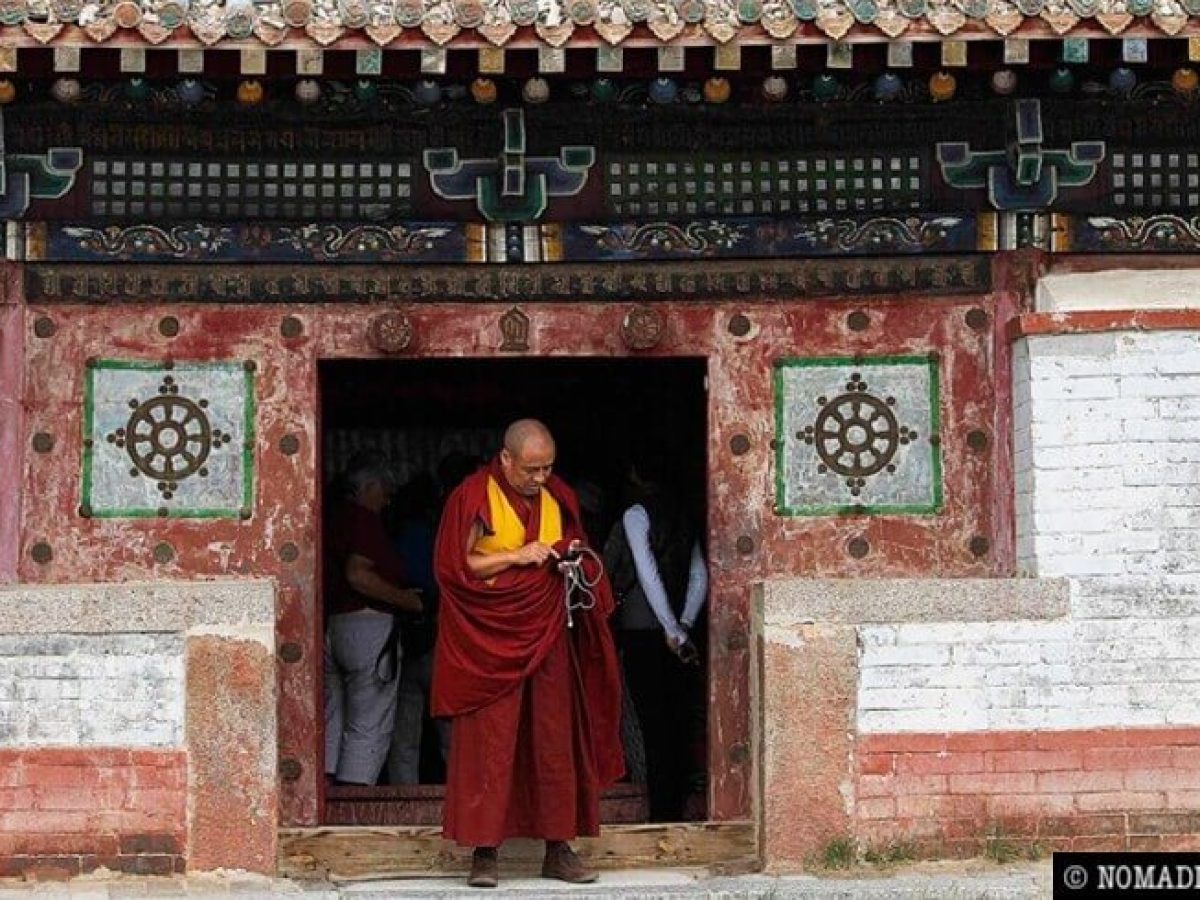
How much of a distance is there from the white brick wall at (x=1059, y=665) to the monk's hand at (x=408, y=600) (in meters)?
2.53

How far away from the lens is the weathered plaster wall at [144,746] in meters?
11.2

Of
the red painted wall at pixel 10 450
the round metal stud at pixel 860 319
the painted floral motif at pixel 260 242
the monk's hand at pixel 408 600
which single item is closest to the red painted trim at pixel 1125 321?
the round metal stud at pixel 860 319

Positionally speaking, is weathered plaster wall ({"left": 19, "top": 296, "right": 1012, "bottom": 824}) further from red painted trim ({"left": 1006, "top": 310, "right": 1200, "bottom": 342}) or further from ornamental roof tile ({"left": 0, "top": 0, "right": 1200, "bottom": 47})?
ornamental roof tile ({"left": 0, "top": 0, "right": 1200, "bottom": 47})

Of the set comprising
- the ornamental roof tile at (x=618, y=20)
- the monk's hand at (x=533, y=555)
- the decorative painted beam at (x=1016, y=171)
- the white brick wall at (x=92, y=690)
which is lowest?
the white brick wall at (x=92, y=690)

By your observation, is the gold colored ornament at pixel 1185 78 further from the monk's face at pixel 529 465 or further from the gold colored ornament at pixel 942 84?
the monk's face at pixel 529 465

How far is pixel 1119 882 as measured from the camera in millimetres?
10789

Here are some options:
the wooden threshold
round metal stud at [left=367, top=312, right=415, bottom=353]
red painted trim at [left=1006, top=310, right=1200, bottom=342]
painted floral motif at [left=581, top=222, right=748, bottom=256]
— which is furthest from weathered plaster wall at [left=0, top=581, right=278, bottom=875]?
red painted trim at [left=1006, top=310, right=1200, bottom=342]

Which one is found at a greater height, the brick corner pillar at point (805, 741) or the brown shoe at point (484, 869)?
the brick corner pillar at point (805, 741)

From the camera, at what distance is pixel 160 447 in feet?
39.4

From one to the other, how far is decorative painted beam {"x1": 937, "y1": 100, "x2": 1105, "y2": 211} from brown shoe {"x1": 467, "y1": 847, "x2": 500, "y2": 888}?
353 cm

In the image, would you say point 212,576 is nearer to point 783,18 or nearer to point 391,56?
point 391,56

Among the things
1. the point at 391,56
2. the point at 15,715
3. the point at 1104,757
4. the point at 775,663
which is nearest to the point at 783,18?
the point at 391,56

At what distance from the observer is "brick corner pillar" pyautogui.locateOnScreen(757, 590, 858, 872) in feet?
37.4

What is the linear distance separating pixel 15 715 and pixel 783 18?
4197mm
